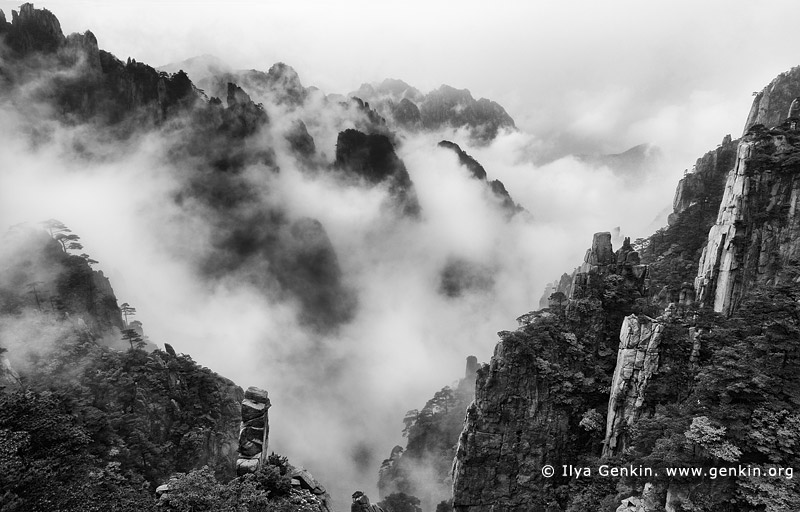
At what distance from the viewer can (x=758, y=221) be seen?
37219 millimetres

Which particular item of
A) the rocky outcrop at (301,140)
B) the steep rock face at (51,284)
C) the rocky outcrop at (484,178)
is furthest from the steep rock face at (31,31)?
the rocky outcrop at (484,178)

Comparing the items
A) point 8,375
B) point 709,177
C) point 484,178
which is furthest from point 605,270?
point 484,178

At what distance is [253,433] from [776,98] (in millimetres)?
81887

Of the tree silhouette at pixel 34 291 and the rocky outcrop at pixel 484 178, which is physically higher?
the rocky outcrop at pixel 484 178

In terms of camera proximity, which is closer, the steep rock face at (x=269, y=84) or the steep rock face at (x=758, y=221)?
the steep rock face at (x=758, y=221)

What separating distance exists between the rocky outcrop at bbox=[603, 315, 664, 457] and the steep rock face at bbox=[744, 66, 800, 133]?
1984 inches

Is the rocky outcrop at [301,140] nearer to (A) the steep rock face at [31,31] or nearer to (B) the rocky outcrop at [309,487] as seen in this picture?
(A) the steep rock face at [31,31]

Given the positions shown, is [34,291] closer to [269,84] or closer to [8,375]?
[8,375]

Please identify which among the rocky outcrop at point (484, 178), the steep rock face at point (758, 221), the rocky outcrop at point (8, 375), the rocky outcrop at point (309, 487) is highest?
the rocky outcrop at point (484, 178)

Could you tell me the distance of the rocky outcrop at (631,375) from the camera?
29.6m

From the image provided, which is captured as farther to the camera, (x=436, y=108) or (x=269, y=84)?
(x=436, y=108)

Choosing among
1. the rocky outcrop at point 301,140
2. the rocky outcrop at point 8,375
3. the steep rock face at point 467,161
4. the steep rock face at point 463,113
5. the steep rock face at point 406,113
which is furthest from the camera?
the steep rock face at point 463,113

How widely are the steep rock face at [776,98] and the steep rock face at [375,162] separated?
85695 mm

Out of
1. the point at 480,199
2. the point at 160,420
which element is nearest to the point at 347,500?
the point at 160,420
